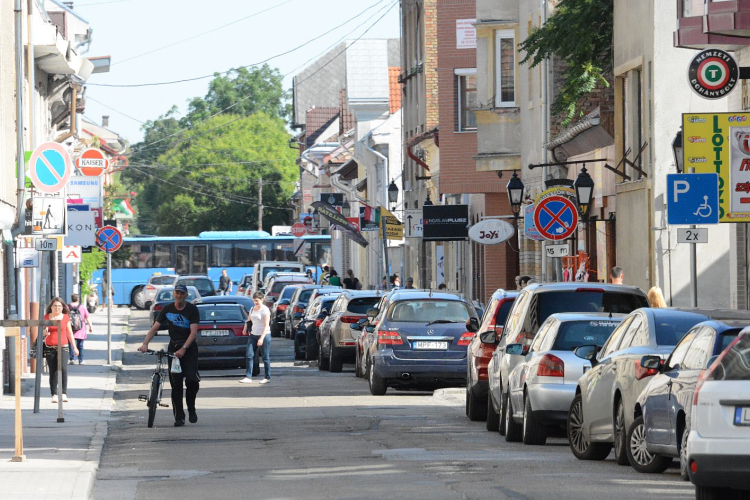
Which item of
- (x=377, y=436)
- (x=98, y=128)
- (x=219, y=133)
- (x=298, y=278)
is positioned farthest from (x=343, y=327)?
(x=219, y=133)

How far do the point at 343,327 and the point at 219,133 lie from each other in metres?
92.1

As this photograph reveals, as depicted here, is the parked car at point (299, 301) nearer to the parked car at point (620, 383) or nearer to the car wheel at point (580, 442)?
the car wheel at point (580, 442)

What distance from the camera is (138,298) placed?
75188 mm

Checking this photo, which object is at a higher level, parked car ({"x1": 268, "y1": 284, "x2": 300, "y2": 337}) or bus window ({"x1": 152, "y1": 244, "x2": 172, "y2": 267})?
bus window ({"x1": 152, "y1": 244, "x2": 172, "y2": 267})

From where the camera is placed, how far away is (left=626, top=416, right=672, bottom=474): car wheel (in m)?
12.4

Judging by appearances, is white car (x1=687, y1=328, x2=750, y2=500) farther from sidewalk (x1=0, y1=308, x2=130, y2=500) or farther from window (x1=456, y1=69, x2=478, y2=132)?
window (x1=456, y1=69, x2=478, y2=132)

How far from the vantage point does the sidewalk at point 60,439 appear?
1233 cm

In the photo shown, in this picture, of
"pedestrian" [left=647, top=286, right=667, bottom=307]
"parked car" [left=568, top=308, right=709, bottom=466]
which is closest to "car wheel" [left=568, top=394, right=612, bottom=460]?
"parked car" [left=568, top=308, right=709, bottom=466]

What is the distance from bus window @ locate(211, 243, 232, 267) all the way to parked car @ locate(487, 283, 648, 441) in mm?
60903

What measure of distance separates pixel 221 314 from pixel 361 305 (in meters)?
2.70

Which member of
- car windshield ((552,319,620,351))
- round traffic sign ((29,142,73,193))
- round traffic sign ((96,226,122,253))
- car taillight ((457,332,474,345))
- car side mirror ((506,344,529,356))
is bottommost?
car taillight ((457,332,474,345))

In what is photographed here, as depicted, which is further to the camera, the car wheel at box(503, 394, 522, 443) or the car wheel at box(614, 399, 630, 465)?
the car wheel at box(503, 394, 522, 443)

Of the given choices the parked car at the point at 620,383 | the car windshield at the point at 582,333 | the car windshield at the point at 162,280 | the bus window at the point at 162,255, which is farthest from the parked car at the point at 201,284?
the parked car at the point at 620,383

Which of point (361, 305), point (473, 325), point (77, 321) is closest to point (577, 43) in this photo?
point (361, 305)
